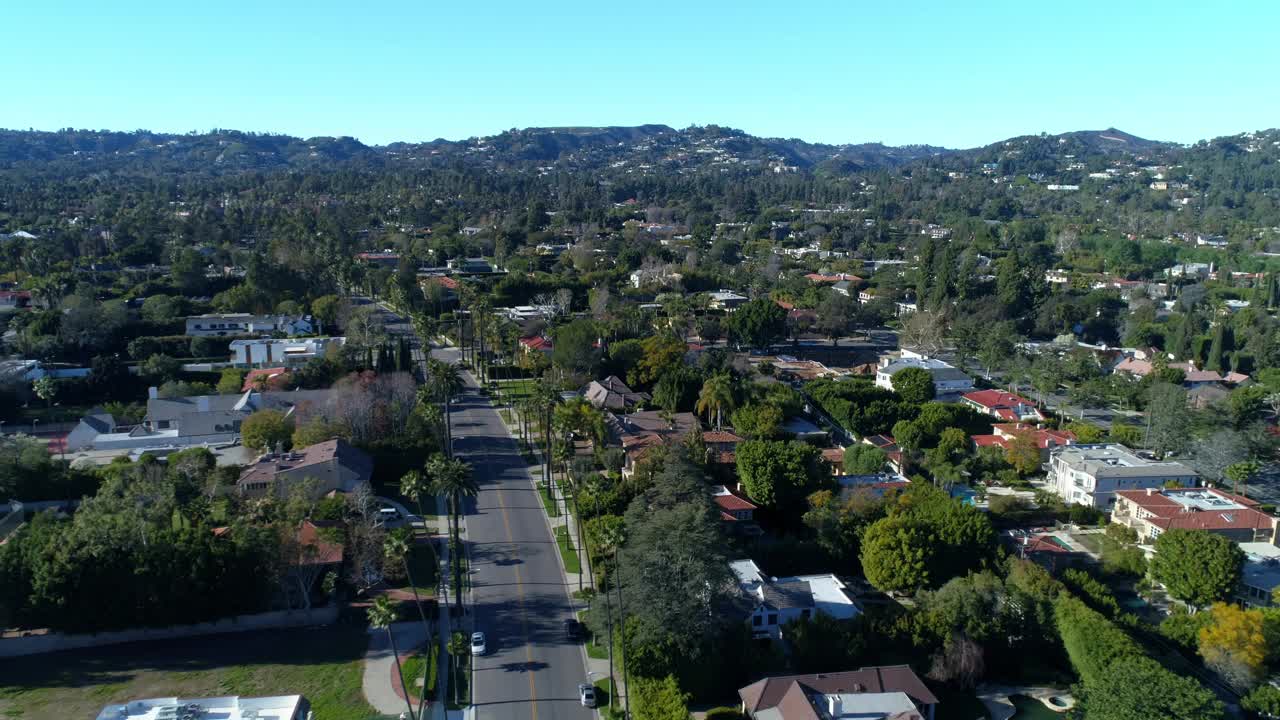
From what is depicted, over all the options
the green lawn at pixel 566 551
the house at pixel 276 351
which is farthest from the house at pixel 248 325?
the green lawn at pixel 566 551

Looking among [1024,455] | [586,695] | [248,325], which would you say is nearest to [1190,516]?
[1024,455]

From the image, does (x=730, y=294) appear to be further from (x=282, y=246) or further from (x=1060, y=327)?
(x=282, y=246)

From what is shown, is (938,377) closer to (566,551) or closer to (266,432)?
(566,551)

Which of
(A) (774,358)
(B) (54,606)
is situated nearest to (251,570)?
(B) (54,606)

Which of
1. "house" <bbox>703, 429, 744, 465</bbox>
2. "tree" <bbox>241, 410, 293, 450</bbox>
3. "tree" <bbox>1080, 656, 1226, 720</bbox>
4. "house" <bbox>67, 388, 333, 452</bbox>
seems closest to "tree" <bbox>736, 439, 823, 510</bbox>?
"house" <bbox>703, 429, 744, 465</bbox>

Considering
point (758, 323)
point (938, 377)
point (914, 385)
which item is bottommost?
point (938, 377)

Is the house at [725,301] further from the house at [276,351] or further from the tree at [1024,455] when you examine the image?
the tree at [1024,455]

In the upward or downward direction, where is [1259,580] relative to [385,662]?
upward

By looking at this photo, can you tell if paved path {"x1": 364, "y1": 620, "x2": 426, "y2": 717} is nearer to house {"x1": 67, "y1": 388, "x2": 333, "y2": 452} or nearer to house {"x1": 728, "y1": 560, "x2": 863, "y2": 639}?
house {"x1": 728, "y1": 560, "x2": 863, "y2": 639}
